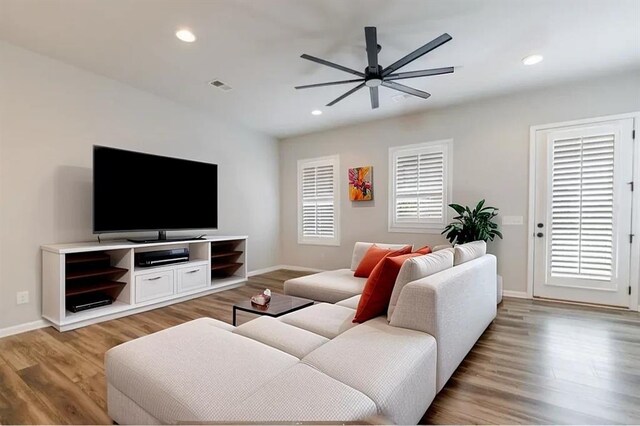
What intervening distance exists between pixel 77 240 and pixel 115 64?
2015 mm

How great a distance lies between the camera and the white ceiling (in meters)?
2.44

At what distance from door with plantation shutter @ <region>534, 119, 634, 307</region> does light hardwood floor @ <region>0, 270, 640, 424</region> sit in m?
0.43

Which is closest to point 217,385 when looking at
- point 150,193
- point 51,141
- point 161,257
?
point 161,257

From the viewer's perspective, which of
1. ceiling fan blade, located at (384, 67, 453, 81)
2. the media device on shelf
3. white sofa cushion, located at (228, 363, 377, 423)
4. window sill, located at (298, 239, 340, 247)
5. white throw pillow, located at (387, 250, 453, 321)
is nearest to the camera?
white sofa cushion, located at (228, 363, 377, 423)

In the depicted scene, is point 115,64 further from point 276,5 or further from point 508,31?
point 508,31

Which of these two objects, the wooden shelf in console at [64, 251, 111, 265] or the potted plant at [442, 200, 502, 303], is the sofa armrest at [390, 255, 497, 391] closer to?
the potted plant at [442, 200, 502, 303]

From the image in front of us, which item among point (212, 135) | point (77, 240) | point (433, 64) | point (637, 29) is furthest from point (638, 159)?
point (77, 240)

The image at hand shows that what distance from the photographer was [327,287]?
3180 millimetres

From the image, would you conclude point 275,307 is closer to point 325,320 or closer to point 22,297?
point 325,320

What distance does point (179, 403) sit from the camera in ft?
3.80

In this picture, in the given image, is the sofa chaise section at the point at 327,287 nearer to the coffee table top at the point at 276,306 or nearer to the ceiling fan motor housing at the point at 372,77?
the coffee table top at the point at 276,306

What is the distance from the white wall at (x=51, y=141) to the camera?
2.95 m

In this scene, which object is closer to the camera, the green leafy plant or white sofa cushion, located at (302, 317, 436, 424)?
white sofa cushion, located at (302, 317, 436, 424)

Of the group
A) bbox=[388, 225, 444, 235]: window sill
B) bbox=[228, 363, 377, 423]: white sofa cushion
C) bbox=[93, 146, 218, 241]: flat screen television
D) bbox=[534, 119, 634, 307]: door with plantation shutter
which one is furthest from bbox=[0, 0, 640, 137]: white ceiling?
bbox=[228, 363, 377, 423]: white sofa cushion
